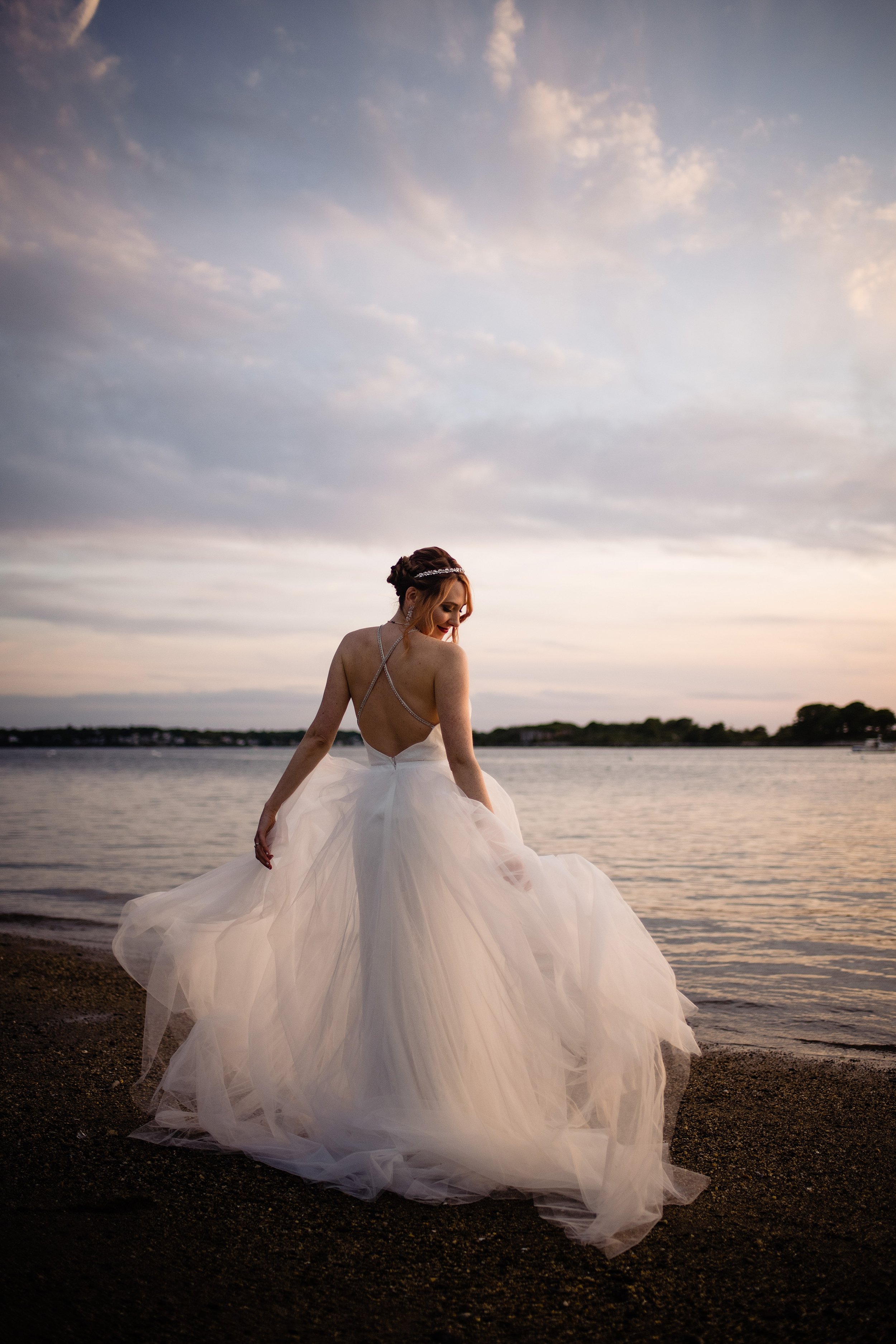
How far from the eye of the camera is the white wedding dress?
3283 millimetres

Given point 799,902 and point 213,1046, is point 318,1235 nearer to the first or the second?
point 213,1046

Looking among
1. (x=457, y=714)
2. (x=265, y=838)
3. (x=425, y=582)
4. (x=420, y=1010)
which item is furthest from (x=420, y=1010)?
(x=425, y=582)

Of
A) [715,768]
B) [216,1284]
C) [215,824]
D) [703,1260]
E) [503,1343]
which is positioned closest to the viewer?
[503,1343]

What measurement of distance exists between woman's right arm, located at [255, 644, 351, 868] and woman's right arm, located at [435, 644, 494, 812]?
0.55m

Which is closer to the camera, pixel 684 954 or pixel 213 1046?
pixel 213 1046

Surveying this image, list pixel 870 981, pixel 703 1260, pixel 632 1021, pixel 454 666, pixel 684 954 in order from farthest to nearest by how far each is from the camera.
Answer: pixel 684 954 → pixel 870 981 → pixel 454 666 → pixel 632 1021 → pixel 703 1260

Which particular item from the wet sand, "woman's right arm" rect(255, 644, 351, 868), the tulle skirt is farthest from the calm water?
"woman's right arm" rect(255, 644, 351, 868)

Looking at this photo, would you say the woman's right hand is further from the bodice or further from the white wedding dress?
the bodice

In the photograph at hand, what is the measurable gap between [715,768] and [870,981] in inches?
2728

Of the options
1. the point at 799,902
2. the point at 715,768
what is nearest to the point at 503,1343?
the point at 799,902

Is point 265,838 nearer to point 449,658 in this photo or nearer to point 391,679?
point 391,679

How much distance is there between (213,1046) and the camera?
3895 millimetres

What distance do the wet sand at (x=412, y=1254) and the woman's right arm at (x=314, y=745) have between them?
1497mm

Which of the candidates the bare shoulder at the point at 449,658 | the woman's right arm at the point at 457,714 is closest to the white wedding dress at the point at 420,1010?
the woman's right arm at the point at 457,714
